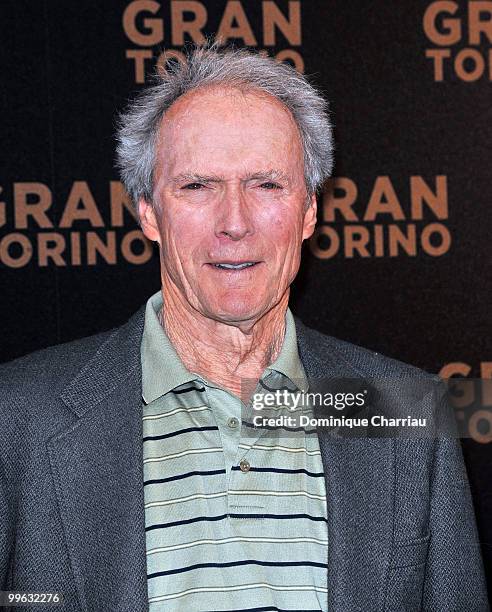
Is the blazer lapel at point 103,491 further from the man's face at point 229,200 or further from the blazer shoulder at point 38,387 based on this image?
the man's face at point 229,200

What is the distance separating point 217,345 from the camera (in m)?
1.49

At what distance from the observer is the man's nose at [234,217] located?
138 cm

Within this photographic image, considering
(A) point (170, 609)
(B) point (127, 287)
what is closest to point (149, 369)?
(A) point (170, 609)

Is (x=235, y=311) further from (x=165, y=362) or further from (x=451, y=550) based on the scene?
(x=451, y=550)

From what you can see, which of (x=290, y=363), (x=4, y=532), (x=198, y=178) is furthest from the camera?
(x=290, y=363)

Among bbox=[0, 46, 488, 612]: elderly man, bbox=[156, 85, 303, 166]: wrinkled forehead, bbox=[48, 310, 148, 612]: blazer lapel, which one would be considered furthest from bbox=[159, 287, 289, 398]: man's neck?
bbox=[156, 85, 303, 166]: wrinkled forehead

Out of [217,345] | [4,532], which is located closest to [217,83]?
[217,345]

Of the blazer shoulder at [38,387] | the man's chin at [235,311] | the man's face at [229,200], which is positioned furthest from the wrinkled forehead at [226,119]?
the blazer shoulder at [38,387]

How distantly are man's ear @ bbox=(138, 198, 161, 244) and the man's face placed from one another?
47 millimetres

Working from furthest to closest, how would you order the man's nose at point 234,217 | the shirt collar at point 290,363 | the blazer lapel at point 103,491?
the shirt collar at point 290,363, the man's nose at point 234,217, the blazer lapel at point 103,491

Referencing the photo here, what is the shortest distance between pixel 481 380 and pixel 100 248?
40.9 inches

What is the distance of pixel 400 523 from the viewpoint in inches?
56.1

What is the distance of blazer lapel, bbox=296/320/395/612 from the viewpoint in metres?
1.35

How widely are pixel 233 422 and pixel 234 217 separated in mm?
318
